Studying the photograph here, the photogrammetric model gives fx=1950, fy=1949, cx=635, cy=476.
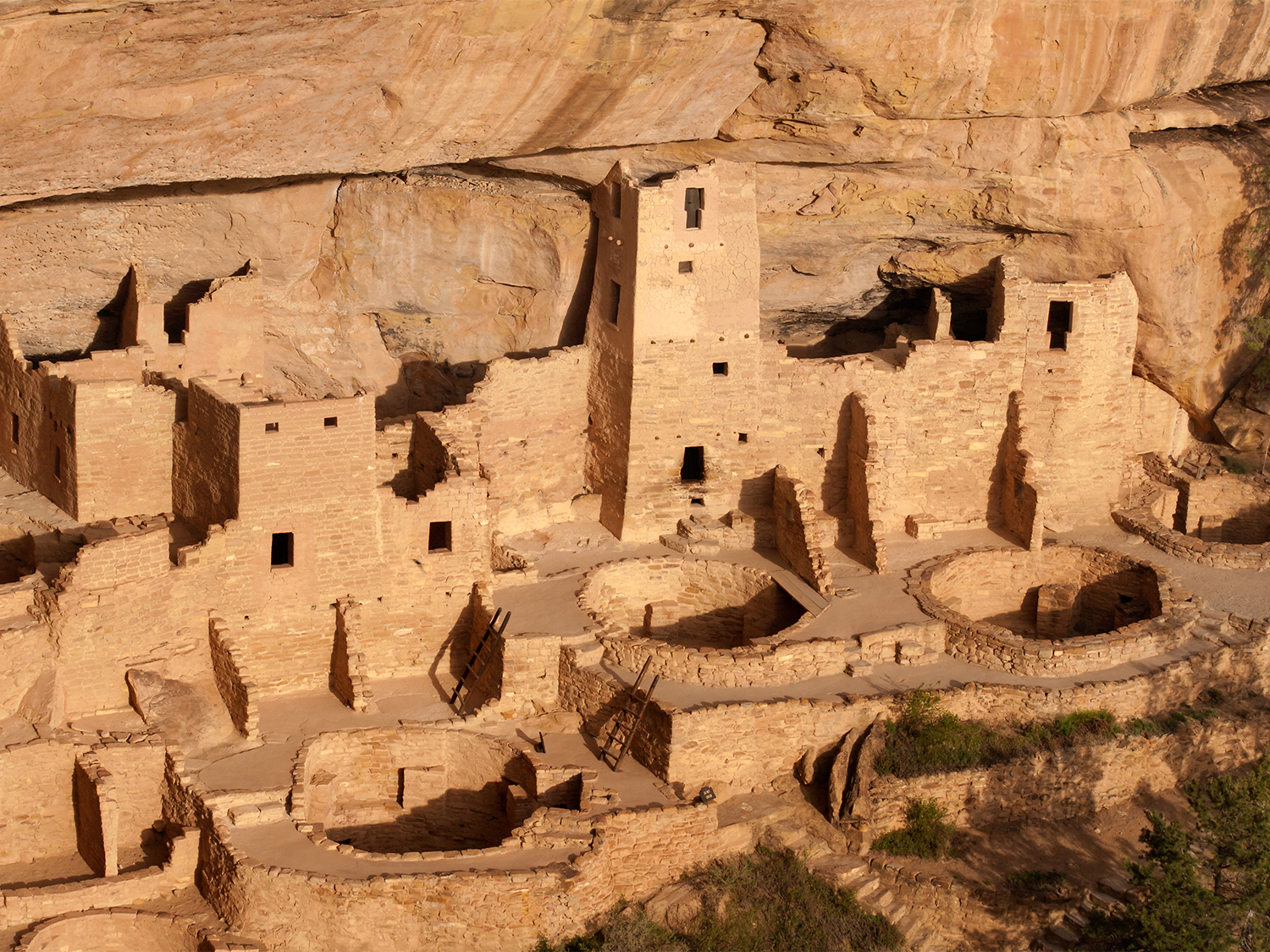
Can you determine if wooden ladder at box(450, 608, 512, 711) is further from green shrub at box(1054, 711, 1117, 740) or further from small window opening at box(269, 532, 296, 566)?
green shrub at box(1054, 711, 1117, 740)

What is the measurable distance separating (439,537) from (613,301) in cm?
A: 499

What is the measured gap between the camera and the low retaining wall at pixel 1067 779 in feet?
92.0

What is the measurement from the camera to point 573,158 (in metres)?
30.2

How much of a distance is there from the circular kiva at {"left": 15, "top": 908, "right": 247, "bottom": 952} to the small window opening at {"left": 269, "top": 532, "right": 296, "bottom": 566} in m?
5.40

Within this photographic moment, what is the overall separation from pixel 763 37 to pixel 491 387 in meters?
7.35

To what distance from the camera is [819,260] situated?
33031 millimetres

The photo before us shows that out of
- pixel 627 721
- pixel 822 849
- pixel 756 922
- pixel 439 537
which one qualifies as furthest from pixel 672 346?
pixel 756 922

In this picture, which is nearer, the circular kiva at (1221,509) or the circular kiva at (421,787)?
the circular kiva at (421,787)

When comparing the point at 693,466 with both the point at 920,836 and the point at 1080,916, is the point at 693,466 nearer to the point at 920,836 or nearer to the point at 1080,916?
the point at 920,836

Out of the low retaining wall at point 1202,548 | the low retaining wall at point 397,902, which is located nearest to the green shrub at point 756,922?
the low retaining wall at point 397,902

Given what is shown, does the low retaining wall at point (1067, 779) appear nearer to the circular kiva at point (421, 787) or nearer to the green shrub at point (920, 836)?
the green shrub at point (920, 836)

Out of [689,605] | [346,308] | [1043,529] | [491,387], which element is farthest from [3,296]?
[1043,529]

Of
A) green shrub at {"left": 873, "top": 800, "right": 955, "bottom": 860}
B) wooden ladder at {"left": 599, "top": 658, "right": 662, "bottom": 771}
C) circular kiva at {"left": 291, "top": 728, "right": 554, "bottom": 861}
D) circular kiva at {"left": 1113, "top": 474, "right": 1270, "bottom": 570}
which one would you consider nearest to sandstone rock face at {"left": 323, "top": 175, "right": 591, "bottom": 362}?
wooden ladder at {"left": 599, "top": 658, "right": 662, "bottom": 771}

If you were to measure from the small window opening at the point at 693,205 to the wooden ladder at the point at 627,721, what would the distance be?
23.9 ft
